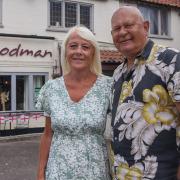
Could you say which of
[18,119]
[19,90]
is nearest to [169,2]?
[19,90]

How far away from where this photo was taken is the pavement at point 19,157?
834 cm

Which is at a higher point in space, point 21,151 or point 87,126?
point 87,126

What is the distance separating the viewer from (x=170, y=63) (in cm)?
225

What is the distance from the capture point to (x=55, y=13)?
15594 mm

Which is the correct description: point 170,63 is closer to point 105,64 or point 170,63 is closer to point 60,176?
point 60,176

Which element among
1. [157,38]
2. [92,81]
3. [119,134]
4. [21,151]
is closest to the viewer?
[119,134]

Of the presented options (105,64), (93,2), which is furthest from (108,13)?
(105,64)

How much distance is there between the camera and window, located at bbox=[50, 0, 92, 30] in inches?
613

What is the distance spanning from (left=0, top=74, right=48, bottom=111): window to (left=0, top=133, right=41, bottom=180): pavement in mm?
1197

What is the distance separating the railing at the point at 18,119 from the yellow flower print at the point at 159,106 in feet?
41.4

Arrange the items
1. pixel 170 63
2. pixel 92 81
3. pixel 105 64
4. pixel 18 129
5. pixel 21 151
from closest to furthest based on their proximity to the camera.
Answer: pixel 170 63 < pixel 92 81 < pixel 21 151 < pixel 18 129 < pixel 105 64

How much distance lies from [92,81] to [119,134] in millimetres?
651

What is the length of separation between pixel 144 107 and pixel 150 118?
72 mm

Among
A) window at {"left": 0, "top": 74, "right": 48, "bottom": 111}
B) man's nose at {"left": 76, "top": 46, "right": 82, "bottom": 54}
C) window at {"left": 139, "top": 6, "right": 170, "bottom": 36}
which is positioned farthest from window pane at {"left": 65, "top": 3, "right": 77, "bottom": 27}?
man's nose at {"left": 76, "top": 46, "right": 82, "bottom": 54}
